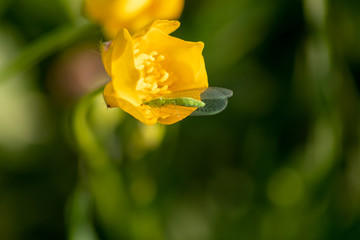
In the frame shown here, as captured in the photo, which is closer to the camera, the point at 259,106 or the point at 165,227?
the point at 165,227

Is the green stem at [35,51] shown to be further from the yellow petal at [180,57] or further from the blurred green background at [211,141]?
the yellow petal at [180,57]

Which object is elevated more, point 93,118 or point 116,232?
point 93,118

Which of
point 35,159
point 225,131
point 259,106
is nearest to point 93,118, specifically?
point 35,159

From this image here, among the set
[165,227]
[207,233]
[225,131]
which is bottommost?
[207,233]

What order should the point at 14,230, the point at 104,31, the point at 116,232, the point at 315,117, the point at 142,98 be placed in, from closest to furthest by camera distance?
1. the point at 142,98
2. the point at 104,31
3. the point at 116,232
4. the point at 14,230
5. the point at 315,117

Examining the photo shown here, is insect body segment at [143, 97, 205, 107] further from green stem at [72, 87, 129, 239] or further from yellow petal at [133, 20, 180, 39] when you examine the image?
green stem at [72, 87, 129, 239]

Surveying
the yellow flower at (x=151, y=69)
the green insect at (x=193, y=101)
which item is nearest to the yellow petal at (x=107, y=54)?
the yellow flower at (x=151, y=69)

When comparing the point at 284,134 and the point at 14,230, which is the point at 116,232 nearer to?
the point at 14,230

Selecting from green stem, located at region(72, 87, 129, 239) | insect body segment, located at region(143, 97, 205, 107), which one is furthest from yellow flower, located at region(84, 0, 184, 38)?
insect body segment, located at region(143, 97, 205, 107)
